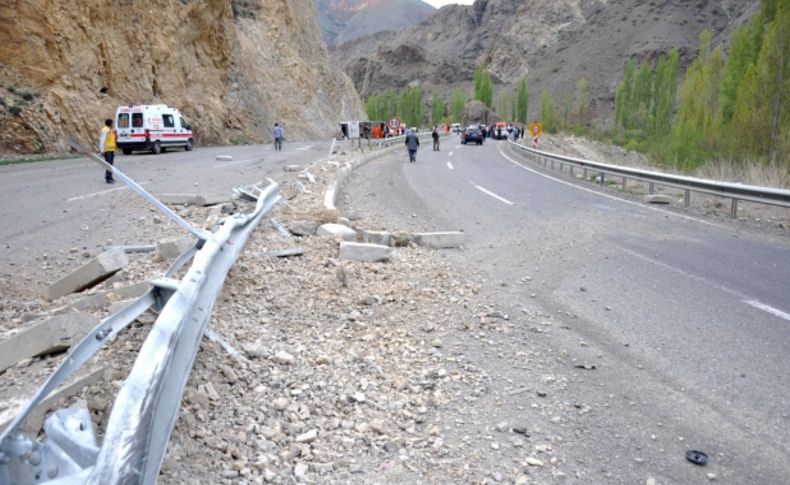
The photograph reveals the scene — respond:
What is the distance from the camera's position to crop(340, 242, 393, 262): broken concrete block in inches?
299

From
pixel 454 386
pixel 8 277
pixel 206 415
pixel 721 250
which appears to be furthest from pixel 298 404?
pixel 721 250

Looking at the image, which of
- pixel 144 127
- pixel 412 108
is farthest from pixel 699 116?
pixel 412 108

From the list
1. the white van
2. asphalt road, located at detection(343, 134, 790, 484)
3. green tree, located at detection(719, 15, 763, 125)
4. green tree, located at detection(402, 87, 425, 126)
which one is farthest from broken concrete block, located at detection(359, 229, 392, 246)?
green tree, located at detection(402, 87, 425, 126)

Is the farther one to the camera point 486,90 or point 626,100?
point 486,90

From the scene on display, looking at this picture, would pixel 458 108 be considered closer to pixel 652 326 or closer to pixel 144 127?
pixel 144 127

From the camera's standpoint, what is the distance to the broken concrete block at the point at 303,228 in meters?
8.66

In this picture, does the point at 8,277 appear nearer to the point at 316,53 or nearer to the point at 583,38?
the point at 316,53

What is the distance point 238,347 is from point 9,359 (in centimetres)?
140

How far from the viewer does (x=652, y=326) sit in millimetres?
5602

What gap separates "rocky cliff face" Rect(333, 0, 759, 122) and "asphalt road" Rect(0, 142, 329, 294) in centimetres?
11657

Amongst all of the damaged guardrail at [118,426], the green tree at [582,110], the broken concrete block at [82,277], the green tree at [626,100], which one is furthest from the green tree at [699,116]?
the green tree at [582,110]

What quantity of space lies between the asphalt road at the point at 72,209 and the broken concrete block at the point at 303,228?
2210mm

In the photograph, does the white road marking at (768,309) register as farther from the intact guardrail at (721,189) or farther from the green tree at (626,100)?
the green tree at (626,100)

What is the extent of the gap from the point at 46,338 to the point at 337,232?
492cm
